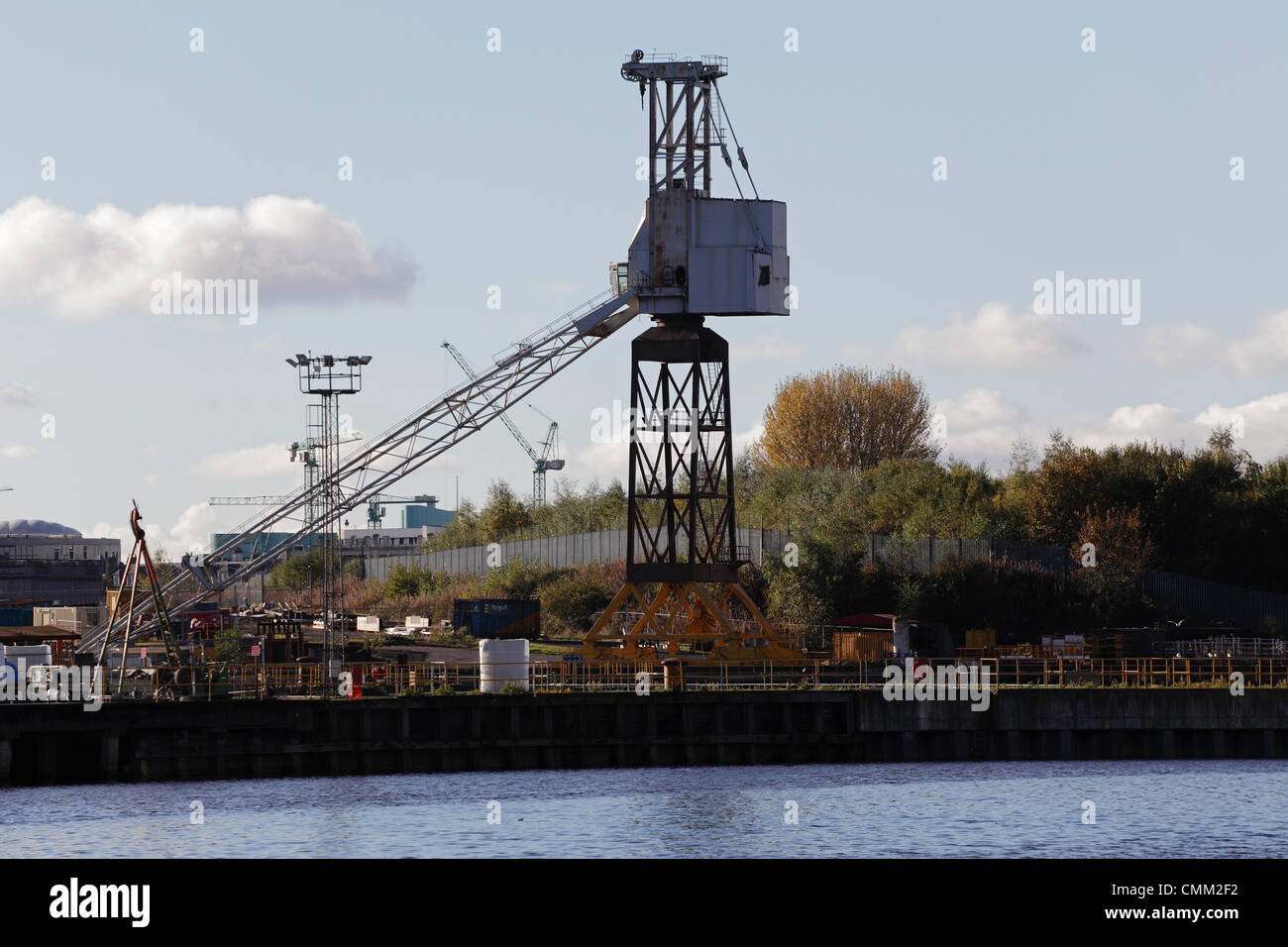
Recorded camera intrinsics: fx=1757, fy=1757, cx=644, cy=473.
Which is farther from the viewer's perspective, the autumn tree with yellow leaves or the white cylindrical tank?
the autumn tree with yellow leaves

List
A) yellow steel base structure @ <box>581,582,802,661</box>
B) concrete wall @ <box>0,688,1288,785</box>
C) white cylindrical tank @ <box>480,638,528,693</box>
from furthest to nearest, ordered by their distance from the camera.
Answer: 1. yellow steel base structure @ <box>581,582,802,661</box>
2. white cylindrical tank @ <box>480,638,528,693</box>
3. concrete wall @ <box>0,688,1288,785</box>

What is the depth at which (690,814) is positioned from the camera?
5075cm

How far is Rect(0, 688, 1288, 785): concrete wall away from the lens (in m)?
58.2

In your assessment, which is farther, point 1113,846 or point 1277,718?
point 1277,718

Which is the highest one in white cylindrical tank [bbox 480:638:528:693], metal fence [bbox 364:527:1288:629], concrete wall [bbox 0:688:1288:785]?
metal fence [bbox 364:527:1288:629]

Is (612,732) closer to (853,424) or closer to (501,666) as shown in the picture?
(501,666)

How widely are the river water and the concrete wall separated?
1.27 meters

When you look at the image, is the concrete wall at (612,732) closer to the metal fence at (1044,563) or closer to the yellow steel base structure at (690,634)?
the yellow steel base structure at (690,634)

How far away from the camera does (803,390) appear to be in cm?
14288

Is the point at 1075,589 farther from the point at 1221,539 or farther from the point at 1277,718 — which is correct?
the point at 1277,718

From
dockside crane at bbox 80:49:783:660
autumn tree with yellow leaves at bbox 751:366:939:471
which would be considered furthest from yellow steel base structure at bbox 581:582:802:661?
autumn tree with yellow leaves at bbox 751:366:939:471

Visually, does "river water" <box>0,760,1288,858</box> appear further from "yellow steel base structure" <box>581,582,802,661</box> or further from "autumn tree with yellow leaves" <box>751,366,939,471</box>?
"autumn tree with yellow leaves" <box>751,366,939,471</box>
